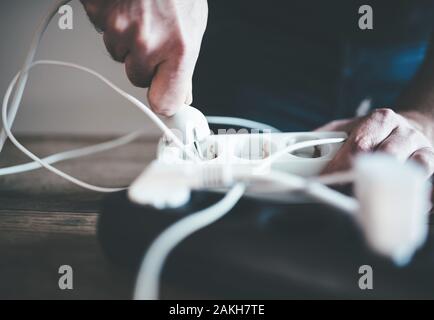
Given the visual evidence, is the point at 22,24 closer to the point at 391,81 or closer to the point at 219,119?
the point at 219,119

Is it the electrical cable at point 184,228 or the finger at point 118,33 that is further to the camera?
the finger at point 118,33

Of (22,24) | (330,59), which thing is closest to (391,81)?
(330,59)

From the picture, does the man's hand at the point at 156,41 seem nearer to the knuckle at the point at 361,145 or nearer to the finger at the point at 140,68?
the finger at the point at 140,68

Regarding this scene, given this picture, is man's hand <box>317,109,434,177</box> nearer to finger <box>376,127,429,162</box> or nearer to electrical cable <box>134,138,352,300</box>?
finger <box>376,127,429,162</box>

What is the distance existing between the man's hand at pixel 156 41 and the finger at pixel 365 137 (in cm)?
19

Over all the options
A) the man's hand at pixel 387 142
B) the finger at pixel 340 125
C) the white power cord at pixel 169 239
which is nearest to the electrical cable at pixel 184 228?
the white power cord at pixel 169 239

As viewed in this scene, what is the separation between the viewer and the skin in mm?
468

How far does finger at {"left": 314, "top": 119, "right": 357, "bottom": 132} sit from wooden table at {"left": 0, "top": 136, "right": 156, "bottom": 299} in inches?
9.7

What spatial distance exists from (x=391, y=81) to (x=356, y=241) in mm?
346

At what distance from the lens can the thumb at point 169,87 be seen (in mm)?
483

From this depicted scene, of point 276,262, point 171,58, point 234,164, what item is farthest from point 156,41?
point 276,262

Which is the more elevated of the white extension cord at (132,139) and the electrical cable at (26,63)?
the electrical cable at (26,63)

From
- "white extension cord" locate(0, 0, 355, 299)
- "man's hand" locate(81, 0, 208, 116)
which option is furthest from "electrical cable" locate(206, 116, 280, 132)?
"man's hand" locate(81, 0, 208, 116)

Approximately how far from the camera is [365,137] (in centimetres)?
49
